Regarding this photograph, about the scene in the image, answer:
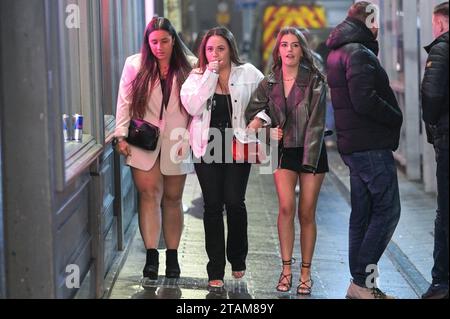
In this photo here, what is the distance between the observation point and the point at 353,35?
6.37 meters

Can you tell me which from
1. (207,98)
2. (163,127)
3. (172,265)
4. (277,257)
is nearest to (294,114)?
(207,98)

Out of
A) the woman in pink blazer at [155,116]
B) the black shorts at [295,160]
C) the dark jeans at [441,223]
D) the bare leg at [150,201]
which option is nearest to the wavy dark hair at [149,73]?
the woman in pink blazer at [155,116]

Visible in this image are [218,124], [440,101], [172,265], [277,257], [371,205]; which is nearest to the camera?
[440,101]

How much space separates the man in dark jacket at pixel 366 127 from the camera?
20.6 feet

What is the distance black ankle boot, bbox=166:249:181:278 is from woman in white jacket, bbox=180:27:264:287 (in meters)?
0.35

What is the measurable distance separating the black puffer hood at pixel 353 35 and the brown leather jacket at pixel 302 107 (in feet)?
1.08

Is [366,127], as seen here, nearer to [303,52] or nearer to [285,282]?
[303,52]

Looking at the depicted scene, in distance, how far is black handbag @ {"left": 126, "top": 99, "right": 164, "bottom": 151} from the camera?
6734 millimetres

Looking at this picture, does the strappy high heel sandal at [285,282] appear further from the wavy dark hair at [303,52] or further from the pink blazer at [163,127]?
the wavy dark hair at [303,52]

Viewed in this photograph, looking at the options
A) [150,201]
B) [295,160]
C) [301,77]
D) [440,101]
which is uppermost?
[301,77]

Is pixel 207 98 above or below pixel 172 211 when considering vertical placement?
above

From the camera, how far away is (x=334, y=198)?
37.9 ft

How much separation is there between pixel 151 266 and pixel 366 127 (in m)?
1.88
